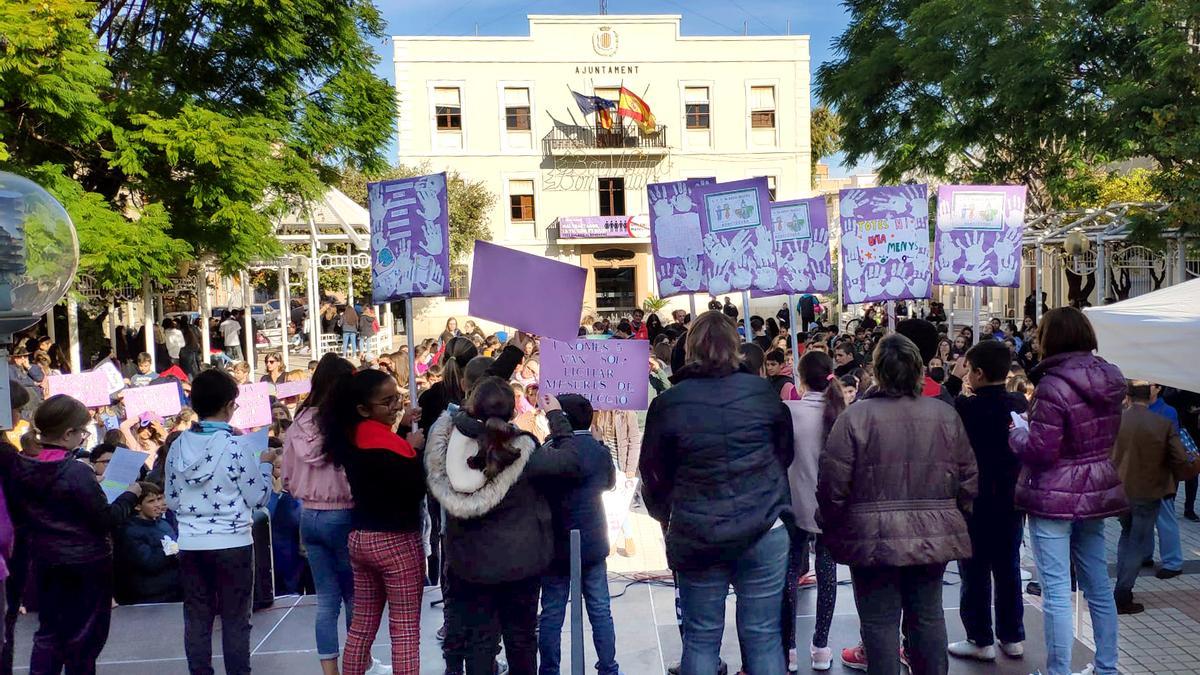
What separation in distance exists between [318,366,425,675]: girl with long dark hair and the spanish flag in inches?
1190

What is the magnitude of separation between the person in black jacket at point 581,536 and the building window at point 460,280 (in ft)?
91.6

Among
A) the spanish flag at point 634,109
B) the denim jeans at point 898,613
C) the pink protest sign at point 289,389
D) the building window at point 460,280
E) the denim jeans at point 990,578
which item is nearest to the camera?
the denim jeans at point 898,613

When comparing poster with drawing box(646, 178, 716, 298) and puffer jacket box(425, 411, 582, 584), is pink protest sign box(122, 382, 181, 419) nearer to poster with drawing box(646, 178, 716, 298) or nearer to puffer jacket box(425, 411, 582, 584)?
poster with drawing box(646, 178, 716, 298)

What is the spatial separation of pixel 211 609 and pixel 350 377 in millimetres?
1259

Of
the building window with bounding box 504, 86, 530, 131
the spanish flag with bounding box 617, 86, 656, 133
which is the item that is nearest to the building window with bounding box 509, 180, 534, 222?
the building window with bounding box 504, 86, 530, 131

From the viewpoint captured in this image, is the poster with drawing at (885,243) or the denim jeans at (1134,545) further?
the poster with drawing at (885,243)

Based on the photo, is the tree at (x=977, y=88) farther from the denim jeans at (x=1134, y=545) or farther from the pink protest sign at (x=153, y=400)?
the pink protest sign at (x=153, y=400)

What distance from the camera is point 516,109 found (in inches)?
1363

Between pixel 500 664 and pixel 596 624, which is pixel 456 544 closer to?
pixel 596 624

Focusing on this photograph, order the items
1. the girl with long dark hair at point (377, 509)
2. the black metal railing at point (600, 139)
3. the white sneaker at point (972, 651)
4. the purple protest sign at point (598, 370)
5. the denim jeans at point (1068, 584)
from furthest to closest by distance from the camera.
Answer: the black metal railing at point (600, 139) < the purple protest sign at point (598, 370) < the white sneaker at point (972, 651) < the denim jeans at point (1068, 584) < the girl with long dark hair at point (377, 509)

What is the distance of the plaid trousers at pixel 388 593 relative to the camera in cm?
436

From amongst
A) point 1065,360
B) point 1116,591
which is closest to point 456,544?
point 1065,360

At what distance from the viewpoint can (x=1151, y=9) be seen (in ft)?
37.2

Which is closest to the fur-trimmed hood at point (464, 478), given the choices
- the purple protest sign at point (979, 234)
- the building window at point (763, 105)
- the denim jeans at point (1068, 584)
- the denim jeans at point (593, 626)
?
the denim jeans at point (593, 626)
